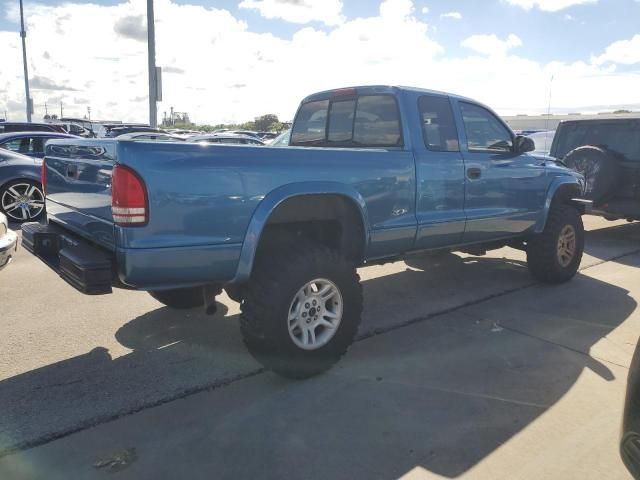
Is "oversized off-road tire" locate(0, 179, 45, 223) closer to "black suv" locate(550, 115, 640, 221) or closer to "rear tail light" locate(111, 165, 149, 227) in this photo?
"rear tail light" locate(111, 165, 149, 227)

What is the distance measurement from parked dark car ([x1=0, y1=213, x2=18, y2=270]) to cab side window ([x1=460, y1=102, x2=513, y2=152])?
3891 mm

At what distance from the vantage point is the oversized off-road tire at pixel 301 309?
3270 mm

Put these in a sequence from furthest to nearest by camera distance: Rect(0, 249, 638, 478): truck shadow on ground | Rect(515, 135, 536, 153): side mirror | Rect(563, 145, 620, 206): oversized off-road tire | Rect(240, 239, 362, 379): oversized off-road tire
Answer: Rect(563, 145, 620, 206): oversized off-road tire < Rect(515, 135, 536, 153): side mirror < Rect(240, 239, 362, 379): oversized off-road tire < Rect(0, 249, 638, 478): truck shadow on ground

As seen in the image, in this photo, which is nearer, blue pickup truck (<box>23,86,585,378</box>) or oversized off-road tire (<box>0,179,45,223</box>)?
blue pickup truck (<box>23,86,585,378</box>)

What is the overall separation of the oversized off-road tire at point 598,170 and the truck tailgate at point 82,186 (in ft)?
23.3

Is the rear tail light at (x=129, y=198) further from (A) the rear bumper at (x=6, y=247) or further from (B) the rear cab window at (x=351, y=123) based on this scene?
(B) the rear cab window at (x=351, y=123)

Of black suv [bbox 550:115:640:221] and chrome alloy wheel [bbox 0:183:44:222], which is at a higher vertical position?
black suv [bbox 550:115:640:221]

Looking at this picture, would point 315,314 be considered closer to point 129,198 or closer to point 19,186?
point 129,198

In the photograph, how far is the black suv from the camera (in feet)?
25.8

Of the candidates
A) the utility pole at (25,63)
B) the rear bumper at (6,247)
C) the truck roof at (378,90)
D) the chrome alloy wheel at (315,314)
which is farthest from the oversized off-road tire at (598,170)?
the utility pole at (25,63)

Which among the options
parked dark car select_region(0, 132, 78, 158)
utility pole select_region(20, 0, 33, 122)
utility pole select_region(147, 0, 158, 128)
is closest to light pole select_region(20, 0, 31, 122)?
utility pole select_region(20, 0, 33, 122)

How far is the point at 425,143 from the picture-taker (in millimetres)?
4309

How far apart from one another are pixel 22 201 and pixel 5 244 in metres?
4.72

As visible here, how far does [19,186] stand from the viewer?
8.42 meters
